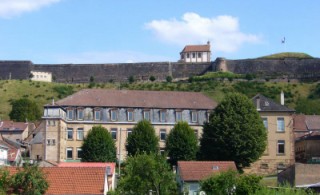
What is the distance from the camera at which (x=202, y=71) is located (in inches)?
5325

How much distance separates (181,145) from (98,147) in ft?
26.3

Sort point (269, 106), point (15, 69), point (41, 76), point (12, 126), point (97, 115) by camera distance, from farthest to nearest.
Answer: point (15, 69) → point (41, 76) → point (12, 126) → point (97, 115) → point (269, 106)

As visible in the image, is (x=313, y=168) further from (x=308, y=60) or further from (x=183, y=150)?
(x=308, y=60)

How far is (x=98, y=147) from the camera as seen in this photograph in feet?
225

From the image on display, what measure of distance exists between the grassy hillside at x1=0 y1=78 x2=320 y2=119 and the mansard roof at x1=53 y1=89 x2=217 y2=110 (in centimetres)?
2554

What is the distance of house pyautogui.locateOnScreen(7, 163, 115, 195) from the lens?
40.8m

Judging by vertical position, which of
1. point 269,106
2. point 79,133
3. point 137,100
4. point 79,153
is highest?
point 137,100

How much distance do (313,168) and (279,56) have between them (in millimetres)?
94928

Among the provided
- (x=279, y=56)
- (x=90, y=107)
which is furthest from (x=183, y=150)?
(x=279, y=56)

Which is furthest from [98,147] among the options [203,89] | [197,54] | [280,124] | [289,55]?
[289,55]

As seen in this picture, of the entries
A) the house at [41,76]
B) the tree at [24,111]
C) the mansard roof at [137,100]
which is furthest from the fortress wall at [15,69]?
the mansard roof at [137,100]

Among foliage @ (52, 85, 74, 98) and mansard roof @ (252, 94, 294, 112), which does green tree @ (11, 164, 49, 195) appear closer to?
mansard roof @ (252, 94, 294, 112)

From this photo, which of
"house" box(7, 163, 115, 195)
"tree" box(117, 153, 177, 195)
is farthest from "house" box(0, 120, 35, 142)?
"tree" box(117, 153, 177, 195)

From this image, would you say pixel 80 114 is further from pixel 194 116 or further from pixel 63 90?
pixel 63 90
